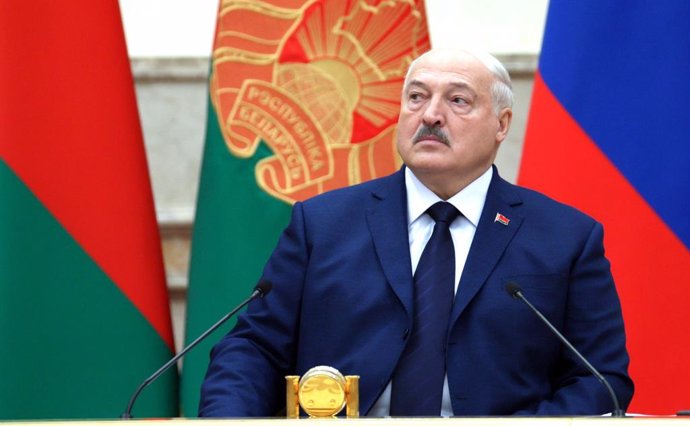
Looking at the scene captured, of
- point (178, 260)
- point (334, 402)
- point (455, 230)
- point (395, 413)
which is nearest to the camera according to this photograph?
point (334, 402)

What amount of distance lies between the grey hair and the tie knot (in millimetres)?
239

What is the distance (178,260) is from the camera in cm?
425

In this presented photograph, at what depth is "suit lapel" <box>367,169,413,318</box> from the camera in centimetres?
248

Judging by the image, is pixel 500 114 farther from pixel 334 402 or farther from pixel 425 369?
pixel 334 402

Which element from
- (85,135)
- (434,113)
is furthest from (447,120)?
(85,135)

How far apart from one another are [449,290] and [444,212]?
0.17 m

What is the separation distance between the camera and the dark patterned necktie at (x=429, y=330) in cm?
239

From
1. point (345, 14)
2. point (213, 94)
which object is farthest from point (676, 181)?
point (213, 94)

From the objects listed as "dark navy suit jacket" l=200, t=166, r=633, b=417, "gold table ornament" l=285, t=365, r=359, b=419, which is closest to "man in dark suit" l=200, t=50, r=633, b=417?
"dark navy suit jacket" l=200, t=166, r=633, b=417

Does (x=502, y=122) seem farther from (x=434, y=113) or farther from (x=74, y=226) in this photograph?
(x=74, y=226)

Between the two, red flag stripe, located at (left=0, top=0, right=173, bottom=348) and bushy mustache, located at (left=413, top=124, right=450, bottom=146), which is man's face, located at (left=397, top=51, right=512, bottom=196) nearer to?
bushy mustache, located at (left=413, top=124, right=450, bottom=146)

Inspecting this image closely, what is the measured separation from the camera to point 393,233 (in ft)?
8.38

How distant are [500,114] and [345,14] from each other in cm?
87

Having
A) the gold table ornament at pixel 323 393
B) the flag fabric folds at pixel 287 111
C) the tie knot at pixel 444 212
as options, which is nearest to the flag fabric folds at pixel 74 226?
the flag fabric folds at pixel 287 111
